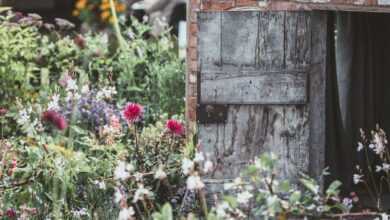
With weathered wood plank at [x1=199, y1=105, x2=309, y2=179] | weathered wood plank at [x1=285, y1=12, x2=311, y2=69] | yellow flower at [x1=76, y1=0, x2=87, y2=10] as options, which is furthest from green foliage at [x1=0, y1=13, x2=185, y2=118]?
yellow flower at [x1=76, y1=0, x2=87, y2=10]

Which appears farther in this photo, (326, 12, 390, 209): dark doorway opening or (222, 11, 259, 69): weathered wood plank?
(326, 12, 390, 209): dark doorway opening

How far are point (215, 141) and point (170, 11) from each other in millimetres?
6282

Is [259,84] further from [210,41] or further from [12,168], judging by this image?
[12,168]

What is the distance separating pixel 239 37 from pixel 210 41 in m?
0.16

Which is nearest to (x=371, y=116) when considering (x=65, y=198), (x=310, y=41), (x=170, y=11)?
(x=310, y=41)

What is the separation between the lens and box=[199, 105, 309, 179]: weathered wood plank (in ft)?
17.8

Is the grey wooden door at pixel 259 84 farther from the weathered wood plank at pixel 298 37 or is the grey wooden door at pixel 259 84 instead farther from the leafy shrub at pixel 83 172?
the leafy shrub at pixel 83 172

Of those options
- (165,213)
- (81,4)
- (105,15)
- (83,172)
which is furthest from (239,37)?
(81,4)

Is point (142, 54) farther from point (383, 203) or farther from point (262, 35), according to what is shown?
point (262, 35)

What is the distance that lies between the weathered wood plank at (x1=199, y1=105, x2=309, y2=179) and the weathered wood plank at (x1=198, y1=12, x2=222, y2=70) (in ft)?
0.87

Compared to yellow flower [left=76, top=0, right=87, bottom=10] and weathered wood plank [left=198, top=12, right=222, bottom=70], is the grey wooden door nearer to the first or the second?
weathered wood plank [left=198, top=12, right=222, bottom=70]

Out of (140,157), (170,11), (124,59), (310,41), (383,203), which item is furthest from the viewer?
(170,11)

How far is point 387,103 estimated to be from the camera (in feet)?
24.9

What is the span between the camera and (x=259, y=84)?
5402 mm
